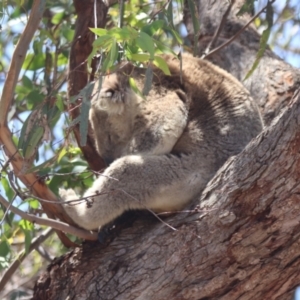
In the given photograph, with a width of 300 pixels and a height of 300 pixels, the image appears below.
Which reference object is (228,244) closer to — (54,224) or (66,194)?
(54,224)

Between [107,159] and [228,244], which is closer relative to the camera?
[228,244]

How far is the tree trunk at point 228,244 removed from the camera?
2459mm

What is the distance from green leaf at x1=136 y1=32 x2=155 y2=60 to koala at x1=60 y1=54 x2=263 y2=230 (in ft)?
2.49

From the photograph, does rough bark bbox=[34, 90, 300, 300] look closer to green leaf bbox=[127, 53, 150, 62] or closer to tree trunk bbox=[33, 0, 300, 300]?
tree trunk bbox=[33, 0, 300, 300]

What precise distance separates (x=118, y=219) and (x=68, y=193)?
12.6 inches

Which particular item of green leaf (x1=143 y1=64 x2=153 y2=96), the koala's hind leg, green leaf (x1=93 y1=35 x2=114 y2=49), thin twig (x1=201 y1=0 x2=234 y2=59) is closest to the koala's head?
the koala's hind leg

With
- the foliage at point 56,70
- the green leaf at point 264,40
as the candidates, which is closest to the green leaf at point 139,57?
the foliage at point 56,70

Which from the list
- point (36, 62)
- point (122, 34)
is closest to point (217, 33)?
point (36, 62)

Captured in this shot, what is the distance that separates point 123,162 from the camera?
10.3 ft

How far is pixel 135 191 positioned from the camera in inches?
121

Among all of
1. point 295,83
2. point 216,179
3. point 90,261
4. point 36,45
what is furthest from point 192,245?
point 36,45

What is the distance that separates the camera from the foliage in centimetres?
236

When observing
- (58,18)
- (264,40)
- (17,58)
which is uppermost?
(58,18)

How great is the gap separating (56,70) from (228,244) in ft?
5.01
